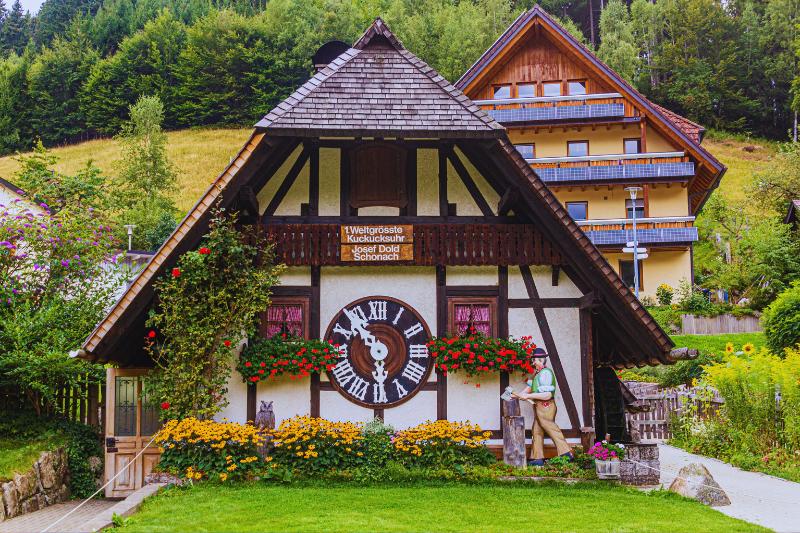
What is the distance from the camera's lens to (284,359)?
12594 mm

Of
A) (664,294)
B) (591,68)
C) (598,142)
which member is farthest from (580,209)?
(591,68)

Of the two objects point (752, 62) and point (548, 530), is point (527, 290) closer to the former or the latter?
point (548, 530)

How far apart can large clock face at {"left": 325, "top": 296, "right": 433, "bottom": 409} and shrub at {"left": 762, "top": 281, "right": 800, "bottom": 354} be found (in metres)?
11.8

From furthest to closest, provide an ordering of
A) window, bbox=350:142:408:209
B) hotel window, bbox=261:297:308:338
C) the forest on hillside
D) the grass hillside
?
the forest on hillside < the grass hillside < window, bbox=350:142:408:209 < hotel window, bbox=261:297:308:338

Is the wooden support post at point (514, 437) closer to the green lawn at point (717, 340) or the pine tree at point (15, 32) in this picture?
the green lawn at point (717, 340)

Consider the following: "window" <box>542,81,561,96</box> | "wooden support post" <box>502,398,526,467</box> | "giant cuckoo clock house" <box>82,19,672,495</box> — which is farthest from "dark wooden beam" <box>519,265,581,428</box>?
"window" <box>542,81,561,96</box>

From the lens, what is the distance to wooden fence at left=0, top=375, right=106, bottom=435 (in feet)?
50.4

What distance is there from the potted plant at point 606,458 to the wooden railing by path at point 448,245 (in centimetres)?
299

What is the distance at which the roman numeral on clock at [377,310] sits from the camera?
13.3m

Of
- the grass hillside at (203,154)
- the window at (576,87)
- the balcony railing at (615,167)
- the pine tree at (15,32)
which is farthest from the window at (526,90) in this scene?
the pine tree at (15,32)

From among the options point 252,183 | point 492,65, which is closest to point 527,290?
point 252,183

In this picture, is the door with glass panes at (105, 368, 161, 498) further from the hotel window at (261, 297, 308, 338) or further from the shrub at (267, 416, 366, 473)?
the shrub at (267, 416, 366, 473)

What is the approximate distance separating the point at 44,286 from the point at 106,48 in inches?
3837

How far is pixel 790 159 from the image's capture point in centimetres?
4556
